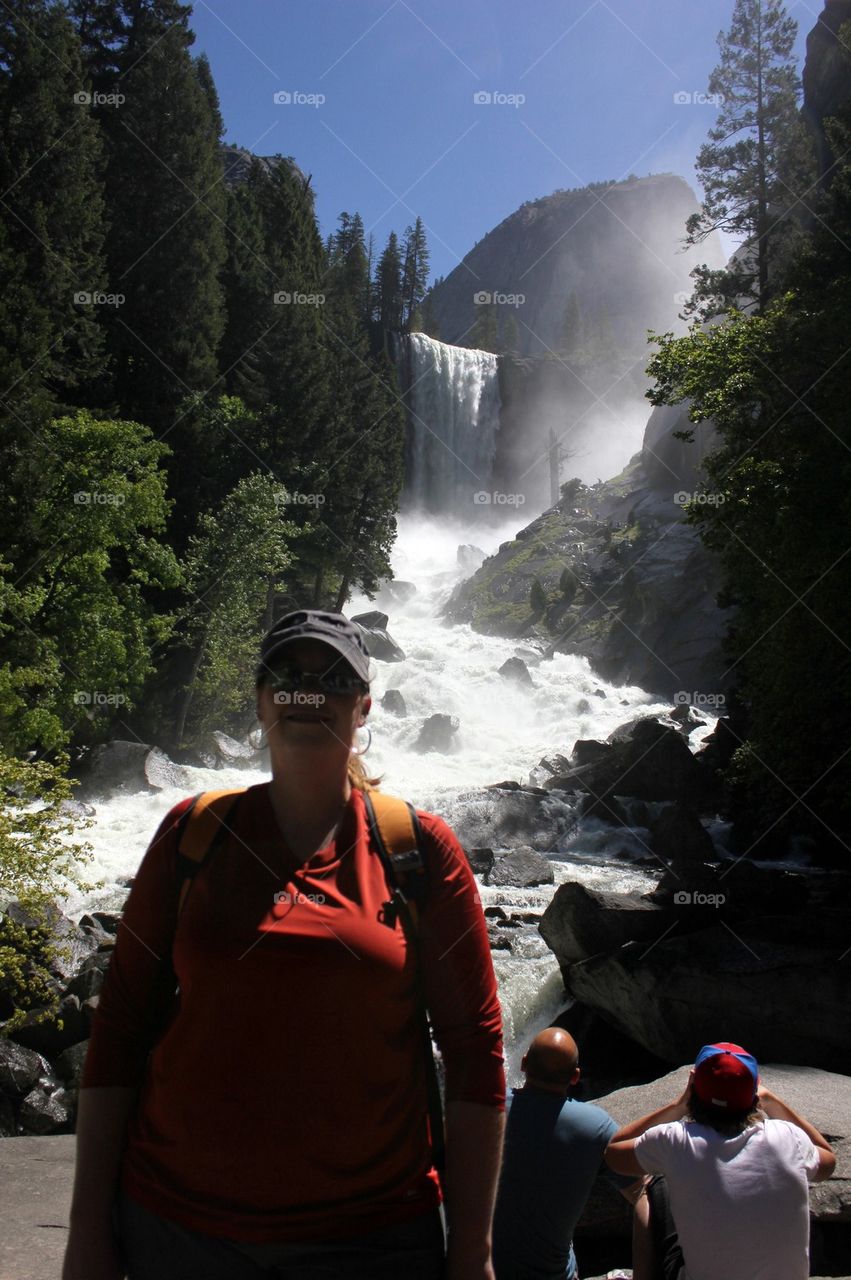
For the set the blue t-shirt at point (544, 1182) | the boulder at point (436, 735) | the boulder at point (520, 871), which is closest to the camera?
the blue t-shirt at point (544, 1182)

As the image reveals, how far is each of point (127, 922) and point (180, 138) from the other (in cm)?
3932

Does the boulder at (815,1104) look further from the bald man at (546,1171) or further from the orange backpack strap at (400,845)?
the orange backpack strap at (400,845)

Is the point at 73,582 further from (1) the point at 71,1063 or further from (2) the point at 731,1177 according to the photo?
(2) the point at 731,1177

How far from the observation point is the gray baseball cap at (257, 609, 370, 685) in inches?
92.0

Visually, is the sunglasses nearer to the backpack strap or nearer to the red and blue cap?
the backpack strap

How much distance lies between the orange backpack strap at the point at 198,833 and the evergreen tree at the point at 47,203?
23.4 meters

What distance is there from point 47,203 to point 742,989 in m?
26.5

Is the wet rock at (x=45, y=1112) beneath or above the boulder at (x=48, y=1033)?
beneath

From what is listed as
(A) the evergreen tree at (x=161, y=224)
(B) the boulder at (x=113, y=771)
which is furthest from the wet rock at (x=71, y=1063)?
(A) the evergreen tree at (x=161, y=224)

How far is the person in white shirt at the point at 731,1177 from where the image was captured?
3.48 meters

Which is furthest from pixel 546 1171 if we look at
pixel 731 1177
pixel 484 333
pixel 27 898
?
pixel 484 333

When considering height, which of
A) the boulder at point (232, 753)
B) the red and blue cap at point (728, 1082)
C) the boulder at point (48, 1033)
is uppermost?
the red and blue cap at point (728, 1082)

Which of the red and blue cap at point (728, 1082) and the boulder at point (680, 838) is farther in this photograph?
the boulder at point (680, 838)

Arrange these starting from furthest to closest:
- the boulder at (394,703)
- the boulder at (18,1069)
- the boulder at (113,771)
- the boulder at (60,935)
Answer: the boulder at (394,703) → the boulder at (113,771) → the boulder at (60,935) → the boulder at (18,1069)
